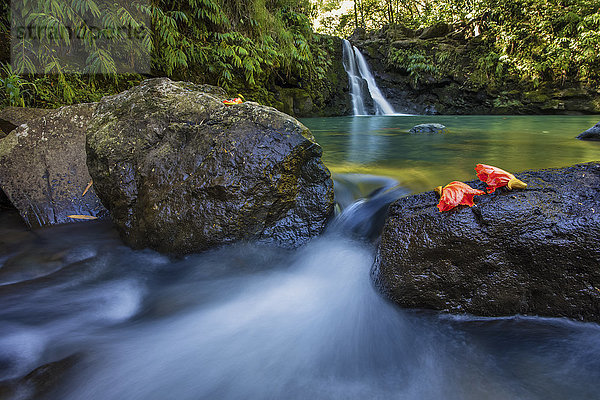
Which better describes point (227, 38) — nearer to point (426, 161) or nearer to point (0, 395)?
point (426, 161)

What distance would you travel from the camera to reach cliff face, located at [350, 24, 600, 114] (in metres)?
15.8

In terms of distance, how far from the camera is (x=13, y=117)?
398 cm

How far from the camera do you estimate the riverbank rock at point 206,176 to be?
8.17 feet

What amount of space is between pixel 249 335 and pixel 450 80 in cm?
1917

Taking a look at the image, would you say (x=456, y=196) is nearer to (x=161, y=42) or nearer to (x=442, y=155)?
(x=442, y=155)

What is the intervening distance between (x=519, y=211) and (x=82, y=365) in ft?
8.42

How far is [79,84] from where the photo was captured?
18.1ft

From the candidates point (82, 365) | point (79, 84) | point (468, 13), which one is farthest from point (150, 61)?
point (468, 13)

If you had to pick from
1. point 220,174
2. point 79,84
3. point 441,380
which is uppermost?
point 79,84

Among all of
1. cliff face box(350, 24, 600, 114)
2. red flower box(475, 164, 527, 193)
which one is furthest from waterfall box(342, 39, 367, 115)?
red flower box(475, 164, 527, 193)

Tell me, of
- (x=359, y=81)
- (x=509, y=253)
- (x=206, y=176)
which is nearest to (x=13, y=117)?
(x=206, y=176)

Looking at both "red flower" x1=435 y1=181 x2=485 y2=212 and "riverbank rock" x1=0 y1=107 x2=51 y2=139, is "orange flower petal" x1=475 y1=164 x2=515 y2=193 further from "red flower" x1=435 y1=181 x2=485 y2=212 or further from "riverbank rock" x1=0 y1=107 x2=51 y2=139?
"riverbank rock" x1=0 y1=107 x2=51 y2=139

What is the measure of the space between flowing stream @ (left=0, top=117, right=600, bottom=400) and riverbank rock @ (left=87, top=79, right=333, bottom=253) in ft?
0.62

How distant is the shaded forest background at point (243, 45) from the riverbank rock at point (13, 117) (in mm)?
712
